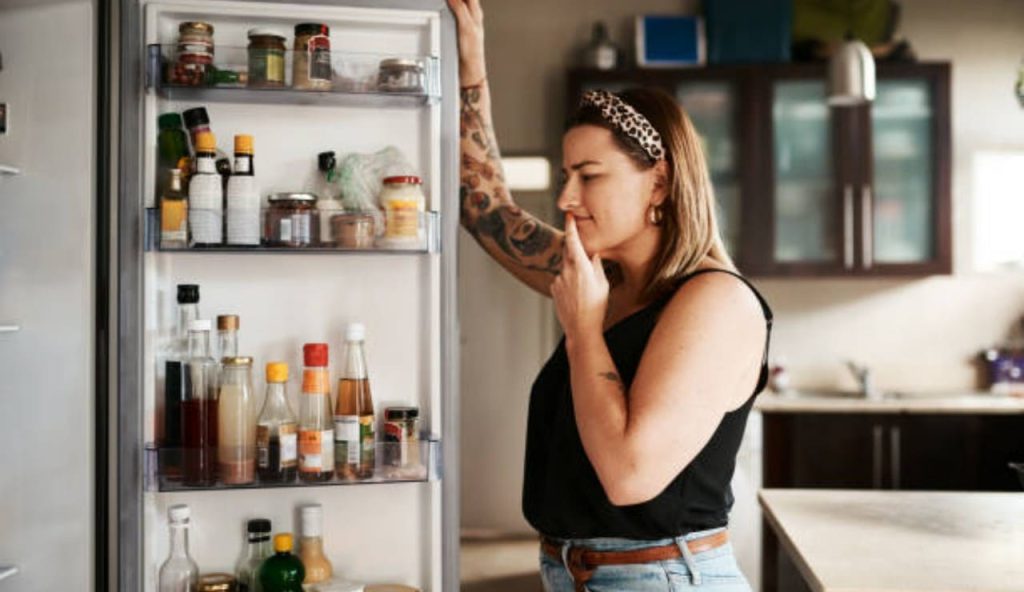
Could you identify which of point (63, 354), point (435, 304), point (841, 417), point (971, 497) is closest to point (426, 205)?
point (435, 304)

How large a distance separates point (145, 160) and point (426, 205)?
484 millimetres

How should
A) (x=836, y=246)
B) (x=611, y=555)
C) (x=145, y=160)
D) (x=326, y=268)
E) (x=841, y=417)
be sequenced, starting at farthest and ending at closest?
(x=836, y=246)
(x=841, y=417)
(x=326, y=268)
(x=145, y=160)
(x=611, y=555)

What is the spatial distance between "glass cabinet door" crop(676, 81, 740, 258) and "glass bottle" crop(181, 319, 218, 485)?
317 cm

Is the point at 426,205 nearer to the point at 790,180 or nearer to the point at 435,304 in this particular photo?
the point at 435,304

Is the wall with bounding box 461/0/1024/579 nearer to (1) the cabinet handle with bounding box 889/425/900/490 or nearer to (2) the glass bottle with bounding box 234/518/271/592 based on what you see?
(1) the cabinet handle with bounding box 889/425/900/490

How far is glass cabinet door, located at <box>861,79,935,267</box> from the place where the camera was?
4625mm

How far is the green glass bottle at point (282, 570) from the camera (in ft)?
5.97

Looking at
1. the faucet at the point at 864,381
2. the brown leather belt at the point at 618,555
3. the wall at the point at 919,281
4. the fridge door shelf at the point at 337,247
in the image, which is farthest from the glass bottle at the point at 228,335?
the faucet at the point at 864,381

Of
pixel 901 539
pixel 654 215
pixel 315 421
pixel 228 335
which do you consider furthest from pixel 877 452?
pixel 228 335

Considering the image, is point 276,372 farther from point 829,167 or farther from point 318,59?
point 829,167

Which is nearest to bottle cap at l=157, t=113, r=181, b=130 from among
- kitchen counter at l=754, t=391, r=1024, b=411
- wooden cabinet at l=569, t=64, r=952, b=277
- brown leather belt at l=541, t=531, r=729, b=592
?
brown leather belt at l=541, t=531, r=729, b=592

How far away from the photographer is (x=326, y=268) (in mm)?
1959

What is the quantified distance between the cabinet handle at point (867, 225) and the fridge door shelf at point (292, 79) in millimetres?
3168

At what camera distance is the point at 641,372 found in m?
1.55
